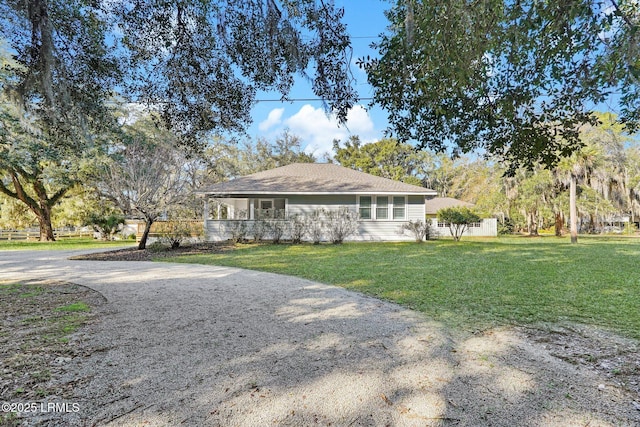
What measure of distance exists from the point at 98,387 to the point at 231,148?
104ft

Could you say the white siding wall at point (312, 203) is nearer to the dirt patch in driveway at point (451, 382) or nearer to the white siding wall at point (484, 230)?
the white siding wall at point (484, 230)

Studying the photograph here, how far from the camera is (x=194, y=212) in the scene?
50.2ft

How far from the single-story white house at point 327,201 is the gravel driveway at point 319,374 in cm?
1276

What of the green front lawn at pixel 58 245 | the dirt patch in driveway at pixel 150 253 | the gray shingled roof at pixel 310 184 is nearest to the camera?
the dirt patch in driveway at pixel 150 253

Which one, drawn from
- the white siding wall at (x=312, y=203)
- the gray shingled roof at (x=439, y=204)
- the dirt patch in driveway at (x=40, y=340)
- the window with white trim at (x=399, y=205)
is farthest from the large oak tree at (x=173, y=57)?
the gray shingled roof at (x=439, y=204)

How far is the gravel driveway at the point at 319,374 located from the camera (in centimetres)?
214

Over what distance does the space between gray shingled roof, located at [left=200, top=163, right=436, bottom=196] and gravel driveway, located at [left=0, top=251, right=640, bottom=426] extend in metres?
12.8

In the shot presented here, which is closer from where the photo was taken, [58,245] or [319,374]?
[319,374]

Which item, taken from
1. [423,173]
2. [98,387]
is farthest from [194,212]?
[423,173]

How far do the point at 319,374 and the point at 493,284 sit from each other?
5.10 meters

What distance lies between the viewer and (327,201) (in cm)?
1819

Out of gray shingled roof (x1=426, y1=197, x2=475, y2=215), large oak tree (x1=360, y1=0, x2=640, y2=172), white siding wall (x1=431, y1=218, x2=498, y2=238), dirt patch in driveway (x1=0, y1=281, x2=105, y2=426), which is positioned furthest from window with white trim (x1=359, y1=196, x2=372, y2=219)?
gray shingled roof (x1=426, y1=197, x2=475, y2=215)

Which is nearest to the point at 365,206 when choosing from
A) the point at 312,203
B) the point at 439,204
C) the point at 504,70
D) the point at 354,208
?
the point at 354,208

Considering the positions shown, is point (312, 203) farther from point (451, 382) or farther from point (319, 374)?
point (451, 382)
